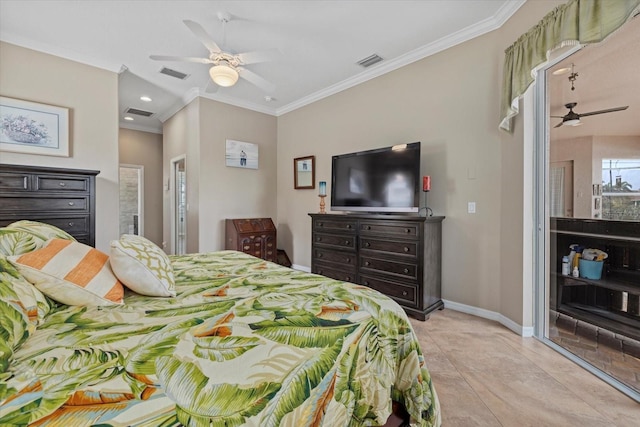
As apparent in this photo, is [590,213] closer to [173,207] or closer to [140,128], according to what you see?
[173,207]

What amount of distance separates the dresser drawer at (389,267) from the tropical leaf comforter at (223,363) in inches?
62.1

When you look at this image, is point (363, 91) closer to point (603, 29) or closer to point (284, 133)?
point (284, 133)

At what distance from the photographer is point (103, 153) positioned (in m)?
3.47

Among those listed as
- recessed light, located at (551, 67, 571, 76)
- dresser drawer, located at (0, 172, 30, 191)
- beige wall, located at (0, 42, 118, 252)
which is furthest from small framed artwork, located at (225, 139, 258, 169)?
recessed light, located at (551, 67, 571, 76)

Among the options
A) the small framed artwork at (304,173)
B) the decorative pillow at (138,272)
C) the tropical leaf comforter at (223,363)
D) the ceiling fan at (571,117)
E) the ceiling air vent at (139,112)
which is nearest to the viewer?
the tropical leaf comforter at (223,363)

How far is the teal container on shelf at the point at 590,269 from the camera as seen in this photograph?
1993 mm

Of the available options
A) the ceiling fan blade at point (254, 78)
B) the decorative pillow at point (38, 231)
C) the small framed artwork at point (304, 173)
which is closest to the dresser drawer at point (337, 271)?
the small framed artwork at point (304, 173)

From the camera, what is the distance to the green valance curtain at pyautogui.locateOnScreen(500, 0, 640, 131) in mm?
1580

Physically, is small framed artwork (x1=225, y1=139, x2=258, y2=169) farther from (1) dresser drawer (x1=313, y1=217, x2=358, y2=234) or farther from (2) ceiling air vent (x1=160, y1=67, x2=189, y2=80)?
(1) dresser drawer (x1=313, y1=217, x2=358, y2=234)

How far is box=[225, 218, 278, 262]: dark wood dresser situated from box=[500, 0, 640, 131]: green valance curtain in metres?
3.49

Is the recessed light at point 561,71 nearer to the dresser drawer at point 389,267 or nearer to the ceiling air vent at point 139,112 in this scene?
the dresser drawer at point 389,267

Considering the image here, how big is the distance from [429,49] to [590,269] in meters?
2.62

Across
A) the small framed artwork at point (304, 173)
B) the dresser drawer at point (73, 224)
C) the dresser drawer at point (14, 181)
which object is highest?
the small framed artwork at point (304, 173)

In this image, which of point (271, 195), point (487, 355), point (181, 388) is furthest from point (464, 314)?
point (271, 195)
